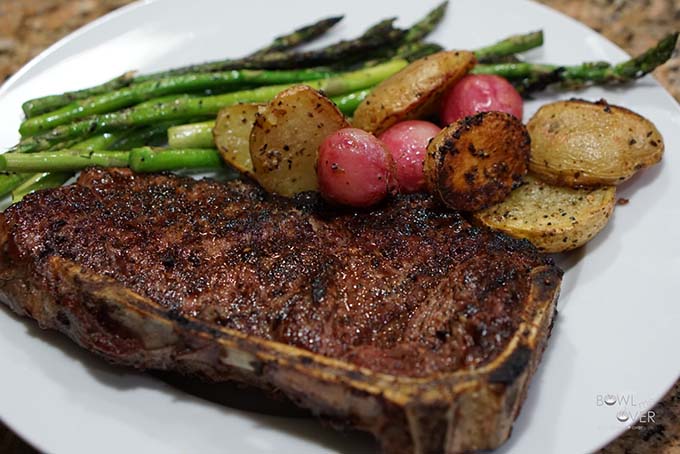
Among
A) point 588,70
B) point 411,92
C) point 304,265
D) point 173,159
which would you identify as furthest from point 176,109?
point 588,70

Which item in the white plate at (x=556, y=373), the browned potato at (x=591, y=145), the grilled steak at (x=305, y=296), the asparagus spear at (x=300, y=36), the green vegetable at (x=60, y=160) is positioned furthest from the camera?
the asparagus spear at (x=300, y=36)

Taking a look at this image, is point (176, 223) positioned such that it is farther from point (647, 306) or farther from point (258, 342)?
point (647, 306)

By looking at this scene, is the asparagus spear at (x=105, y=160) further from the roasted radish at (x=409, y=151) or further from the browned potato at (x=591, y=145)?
the browned potato at (x=591, y=145)

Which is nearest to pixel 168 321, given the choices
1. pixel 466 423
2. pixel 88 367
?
pixel 88 367

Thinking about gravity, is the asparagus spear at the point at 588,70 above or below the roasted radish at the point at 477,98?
below

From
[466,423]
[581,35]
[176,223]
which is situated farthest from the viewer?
[581,35]

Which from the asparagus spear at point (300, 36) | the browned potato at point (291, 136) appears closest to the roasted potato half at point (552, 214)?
the browned potato at point (291, 136)
